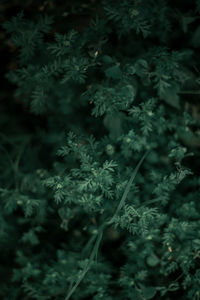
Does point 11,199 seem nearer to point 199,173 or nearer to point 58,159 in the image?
point 58,159

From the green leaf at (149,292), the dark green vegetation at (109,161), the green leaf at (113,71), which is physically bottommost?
the green leaf at (149,292)

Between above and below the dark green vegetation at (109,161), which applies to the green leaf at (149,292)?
below

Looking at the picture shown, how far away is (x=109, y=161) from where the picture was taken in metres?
1.73

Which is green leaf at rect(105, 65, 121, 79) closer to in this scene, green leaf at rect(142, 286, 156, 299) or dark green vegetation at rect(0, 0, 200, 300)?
dark green vegetation at rect(0, 0, 200, 300)

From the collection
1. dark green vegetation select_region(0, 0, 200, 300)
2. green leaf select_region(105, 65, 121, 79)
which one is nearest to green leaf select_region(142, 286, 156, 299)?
dark green vegetation select_region(0, 0, 200, 300)

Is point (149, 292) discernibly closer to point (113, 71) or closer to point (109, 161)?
point (109, 161)

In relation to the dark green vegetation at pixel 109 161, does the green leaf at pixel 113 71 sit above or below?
above

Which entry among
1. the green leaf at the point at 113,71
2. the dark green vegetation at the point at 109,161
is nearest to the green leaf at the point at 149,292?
the dark green vegetation at the point at 109,161

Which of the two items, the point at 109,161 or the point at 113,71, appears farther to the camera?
the point at 109,161

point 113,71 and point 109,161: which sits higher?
point 113,71

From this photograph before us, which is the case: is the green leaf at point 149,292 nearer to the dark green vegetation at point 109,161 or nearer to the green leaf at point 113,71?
the dark green vegetation at point 109,161

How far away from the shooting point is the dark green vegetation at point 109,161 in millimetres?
1622

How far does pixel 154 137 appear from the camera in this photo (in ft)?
6.30

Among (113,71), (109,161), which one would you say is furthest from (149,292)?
(113,71)
